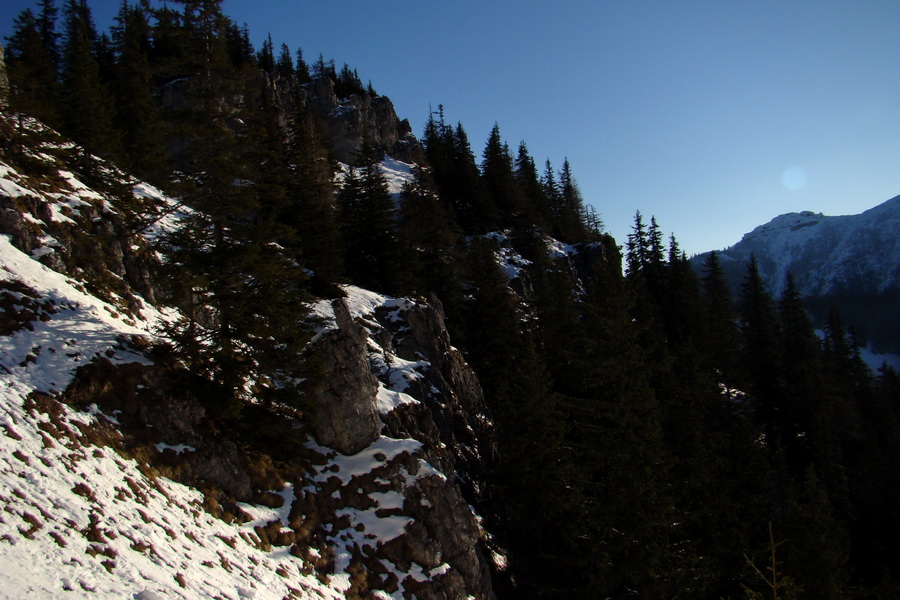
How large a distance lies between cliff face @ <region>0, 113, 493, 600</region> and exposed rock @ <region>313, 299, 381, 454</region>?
0.17 feet

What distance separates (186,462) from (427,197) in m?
37.5

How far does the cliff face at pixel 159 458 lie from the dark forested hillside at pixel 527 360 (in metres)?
0.58

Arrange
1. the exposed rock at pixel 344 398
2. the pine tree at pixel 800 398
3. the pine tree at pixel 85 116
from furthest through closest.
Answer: the pine tree at pixel 800 398
the pine tree at pixel 85 116
the exposed rock at pixel 344 398

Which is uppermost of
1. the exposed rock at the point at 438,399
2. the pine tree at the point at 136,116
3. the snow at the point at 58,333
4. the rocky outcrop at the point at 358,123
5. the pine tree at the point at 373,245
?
the rocky outcrop at the point at 358,123

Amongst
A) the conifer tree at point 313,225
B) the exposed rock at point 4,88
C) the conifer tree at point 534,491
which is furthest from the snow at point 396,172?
the conifer tree at point 534,491

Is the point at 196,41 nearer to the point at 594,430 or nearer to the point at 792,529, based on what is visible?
the point at 594,430

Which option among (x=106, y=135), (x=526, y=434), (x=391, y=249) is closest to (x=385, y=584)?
(x=526, y=434)

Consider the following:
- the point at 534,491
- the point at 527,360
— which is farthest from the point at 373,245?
the point at 534,491

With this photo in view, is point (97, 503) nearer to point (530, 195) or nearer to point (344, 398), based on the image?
point (344, 398)

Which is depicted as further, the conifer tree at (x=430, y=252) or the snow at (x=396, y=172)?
the snow at (x=396, y=172)

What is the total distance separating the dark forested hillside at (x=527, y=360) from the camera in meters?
14.9

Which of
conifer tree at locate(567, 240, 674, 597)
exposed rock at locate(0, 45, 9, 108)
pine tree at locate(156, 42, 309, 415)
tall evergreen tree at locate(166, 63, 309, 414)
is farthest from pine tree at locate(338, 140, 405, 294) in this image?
exposed rock at locate(0, 45, 9, 108)

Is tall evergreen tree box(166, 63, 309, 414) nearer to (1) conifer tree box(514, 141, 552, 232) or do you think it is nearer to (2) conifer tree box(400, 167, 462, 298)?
(2) conifer tree box(400, 167, 462, 298)

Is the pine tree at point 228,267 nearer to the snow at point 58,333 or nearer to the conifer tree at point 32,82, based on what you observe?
the snow at point 58,333
